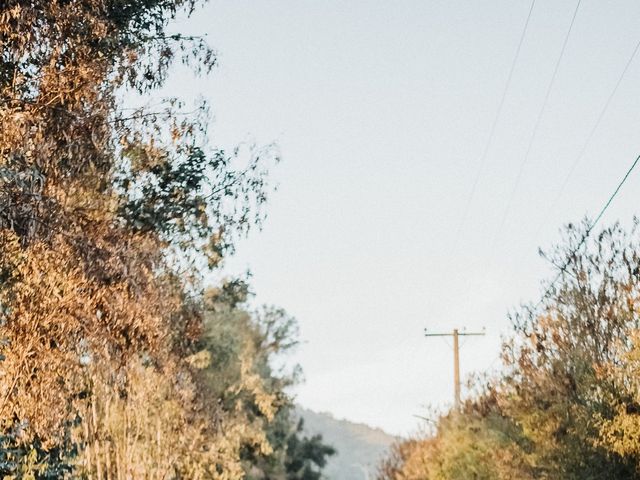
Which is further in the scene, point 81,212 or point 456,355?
point 456,355

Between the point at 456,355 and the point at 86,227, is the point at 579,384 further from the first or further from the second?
the point at 456,355

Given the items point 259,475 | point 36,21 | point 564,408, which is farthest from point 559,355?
point 259,475

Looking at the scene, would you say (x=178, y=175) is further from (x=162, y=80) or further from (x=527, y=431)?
(x=527, y=431)

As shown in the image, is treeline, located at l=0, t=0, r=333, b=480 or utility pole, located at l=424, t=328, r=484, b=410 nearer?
treeline, located at l=0, t=0, r=333, b=480

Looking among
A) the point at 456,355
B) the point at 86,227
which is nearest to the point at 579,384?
the point at 86,227

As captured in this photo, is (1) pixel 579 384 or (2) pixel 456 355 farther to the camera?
(2) pixel 456 355

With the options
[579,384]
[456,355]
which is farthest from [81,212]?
[456,355]

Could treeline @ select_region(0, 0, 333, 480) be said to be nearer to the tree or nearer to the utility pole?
the tree

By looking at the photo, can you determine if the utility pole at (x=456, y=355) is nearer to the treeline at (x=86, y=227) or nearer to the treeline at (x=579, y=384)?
the treeline at (x=579, y=384)

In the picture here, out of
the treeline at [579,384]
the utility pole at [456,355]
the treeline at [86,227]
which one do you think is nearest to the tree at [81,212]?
the treeline at [86,227]

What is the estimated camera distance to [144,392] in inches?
734

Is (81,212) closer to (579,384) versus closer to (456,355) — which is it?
(579,384)

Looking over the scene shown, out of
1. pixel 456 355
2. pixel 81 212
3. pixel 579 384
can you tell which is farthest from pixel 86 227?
pixel 456 355

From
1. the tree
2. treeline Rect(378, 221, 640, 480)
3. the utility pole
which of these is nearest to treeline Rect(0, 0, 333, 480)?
the tree
